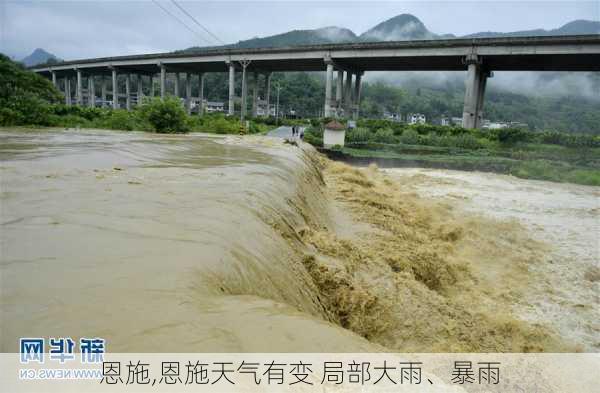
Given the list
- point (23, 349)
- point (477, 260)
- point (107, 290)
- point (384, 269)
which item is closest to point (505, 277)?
point (477, 260)

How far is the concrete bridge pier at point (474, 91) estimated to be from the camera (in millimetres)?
34750

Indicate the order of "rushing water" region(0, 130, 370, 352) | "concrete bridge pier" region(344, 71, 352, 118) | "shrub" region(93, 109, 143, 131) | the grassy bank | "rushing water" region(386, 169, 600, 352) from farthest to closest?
"concrete bridge pier" region(344, 71, 352, 118), "shrub" region(93, 109, 143, 131), the grassy bank, "rushing water" region(386, 169, 600, 352), "rushing water" region(0, 130, 370, 352)

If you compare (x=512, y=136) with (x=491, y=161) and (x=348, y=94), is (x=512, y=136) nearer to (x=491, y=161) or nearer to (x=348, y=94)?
(x=491, y=161)

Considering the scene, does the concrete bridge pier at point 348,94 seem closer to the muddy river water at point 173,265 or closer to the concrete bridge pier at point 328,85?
the concrete bridge pier at point 328,85

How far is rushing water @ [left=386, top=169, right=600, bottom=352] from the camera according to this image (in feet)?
20.0

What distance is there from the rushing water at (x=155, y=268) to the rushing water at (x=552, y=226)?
4.05 metres

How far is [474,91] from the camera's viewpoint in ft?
117

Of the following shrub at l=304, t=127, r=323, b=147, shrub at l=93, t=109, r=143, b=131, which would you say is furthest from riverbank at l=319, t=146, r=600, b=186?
shrub at l=93, t=109, r=143, b=131

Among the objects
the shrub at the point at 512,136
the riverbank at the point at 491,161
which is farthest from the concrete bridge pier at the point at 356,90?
the shrub at the point at 512,136

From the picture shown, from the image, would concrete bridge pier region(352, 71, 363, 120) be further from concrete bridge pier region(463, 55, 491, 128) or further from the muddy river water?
the muddy river water

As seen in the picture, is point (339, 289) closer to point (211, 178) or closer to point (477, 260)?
point (211, 178)

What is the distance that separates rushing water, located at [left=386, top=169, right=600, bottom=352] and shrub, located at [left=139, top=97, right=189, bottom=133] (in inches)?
468

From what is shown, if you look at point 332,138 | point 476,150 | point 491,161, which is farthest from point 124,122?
point 476,150

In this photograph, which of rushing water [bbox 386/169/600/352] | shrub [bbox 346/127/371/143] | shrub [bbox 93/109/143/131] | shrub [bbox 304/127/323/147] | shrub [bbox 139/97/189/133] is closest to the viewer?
rushing water [bbox 386/169/600/352]
